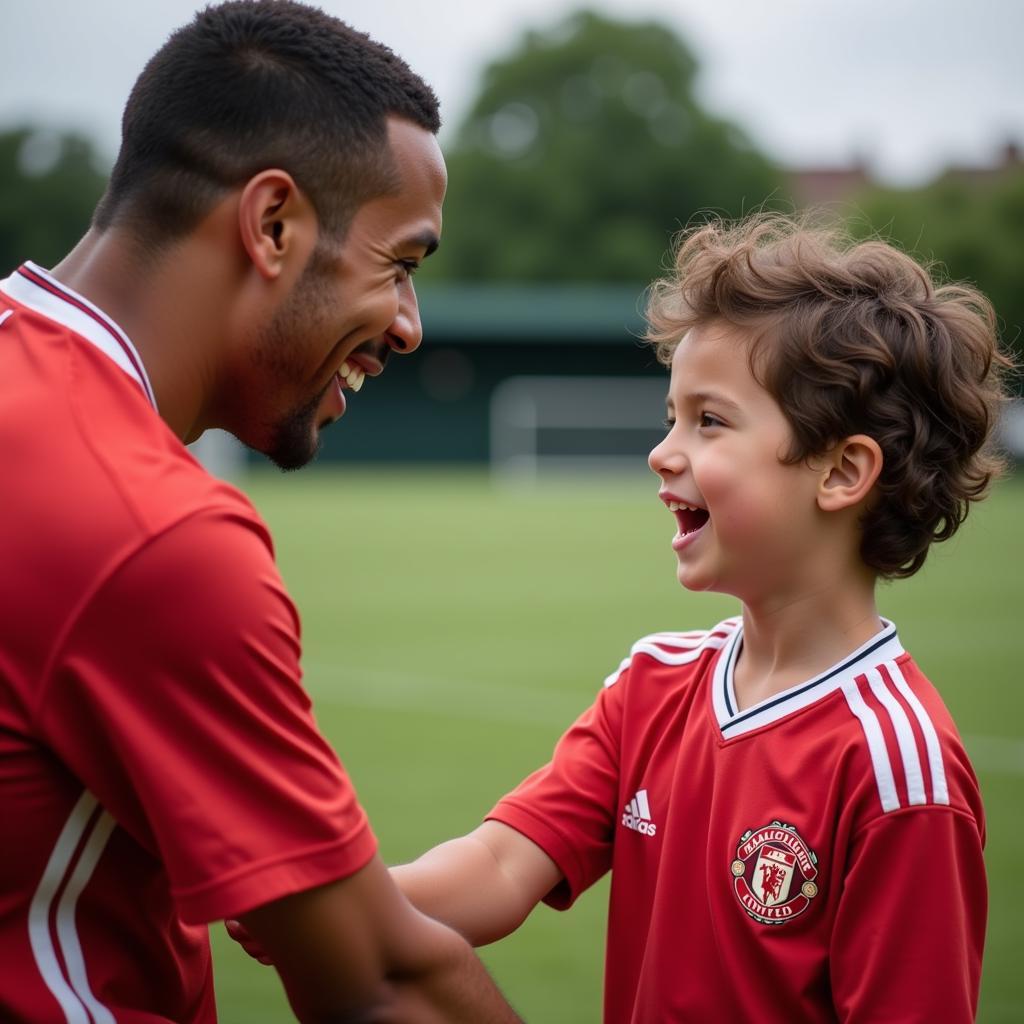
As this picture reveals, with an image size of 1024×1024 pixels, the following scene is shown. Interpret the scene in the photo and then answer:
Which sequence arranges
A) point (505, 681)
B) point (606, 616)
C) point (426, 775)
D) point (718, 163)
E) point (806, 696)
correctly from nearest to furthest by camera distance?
point (806, 696) < point (426, 775) < point (505, 681) < point (606, 616) < point (718, 163)

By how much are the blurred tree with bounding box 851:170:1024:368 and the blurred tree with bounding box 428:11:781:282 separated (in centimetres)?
799

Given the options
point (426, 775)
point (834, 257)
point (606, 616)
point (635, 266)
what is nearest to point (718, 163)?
point (635, 266)

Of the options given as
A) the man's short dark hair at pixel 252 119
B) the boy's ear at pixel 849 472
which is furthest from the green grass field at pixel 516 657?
the man's short dark hair at pixel 252 119

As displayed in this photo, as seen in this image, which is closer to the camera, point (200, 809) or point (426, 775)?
point (200, 809)

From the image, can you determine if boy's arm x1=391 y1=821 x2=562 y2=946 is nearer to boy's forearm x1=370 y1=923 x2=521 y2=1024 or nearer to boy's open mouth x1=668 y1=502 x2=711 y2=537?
boy's forearm x1=370 y1=923 x2=521 y2=1024

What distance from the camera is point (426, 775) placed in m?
7.14

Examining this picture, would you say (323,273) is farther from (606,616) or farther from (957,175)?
(957,175)

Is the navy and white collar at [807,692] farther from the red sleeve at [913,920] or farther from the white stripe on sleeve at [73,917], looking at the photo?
the white stripe on sleeve at [73,917]

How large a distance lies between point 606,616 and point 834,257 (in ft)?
34.8

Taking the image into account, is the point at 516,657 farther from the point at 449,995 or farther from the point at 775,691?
the point at 449,995

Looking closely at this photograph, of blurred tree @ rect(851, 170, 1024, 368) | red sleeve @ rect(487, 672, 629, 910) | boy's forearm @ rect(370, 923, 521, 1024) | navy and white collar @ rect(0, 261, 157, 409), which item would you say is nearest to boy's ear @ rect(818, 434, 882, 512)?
red sleeve @ rect(487, 672, 629, 910)

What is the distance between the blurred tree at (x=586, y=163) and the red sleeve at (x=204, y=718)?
57.9 m

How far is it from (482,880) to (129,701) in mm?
921

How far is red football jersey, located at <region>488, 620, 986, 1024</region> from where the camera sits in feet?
6.30
